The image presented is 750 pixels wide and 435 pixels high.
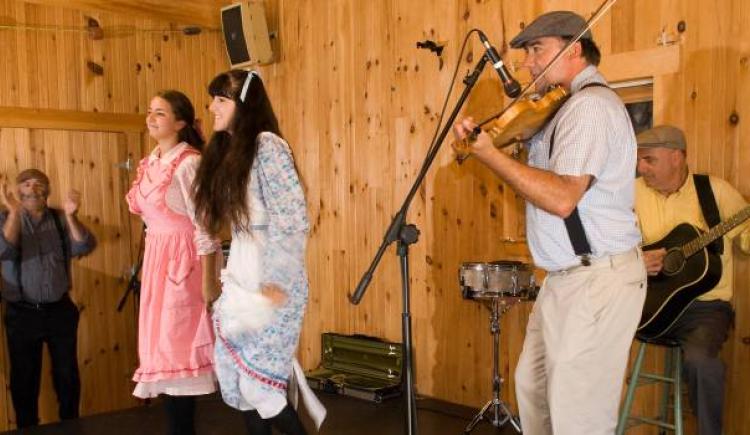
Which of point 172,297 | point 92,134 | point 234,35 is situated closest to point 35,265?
point 92,134

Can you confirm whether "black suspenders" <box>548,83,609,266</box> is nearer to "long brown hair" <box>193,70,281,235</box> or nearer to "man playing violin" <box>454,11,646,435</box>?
"man playing violin" <box>454,11,646,435</box>

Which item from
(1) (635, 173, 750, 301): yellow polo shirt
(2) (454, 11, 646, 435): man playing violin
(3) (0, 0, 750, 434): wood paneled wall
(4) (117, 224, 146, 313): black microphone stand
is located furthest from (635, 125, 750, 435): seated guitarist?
(4) (117, 224, 146, 313): black microphone stand

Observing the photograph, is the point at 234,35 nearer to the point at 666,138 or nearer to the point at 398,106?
the point at 398,106

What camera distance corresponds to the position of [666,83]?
3088mm

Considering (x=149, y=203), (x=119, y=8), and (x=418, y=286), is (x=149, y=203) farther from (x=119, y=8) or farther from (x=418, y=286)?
(x=119, y=8)

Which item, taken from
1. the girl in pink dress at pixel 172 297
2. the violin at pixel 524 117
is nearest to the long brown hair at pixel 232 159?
the girl in pink dress at pixel 172 297

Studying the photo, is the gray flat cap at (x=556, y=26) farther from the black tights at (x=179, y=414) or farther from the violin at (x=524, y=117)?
the black tights at (x=179, y=414)

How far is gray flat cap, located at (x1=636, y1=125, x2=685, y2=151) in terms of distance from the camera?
2791mm

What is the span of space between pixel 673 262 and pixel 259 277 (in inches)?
61.6

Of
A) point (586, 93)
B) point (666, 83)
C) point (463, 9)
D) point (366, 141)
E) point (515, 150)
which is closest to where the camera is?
point (586, 93)

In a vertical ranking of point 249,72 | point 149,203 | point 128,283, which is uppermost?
point 249,72

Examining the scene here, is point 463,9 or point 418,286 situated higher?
point 463,9

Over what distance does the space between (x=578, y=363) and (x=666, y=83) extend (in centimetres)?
162

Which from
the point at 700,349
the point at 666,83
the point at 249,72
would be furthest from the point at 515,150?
the point at 249,72
